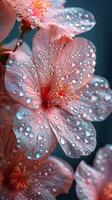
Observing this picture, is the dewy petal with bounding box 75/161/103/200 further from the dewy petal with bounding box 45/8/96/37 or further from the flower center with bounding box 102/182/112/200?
the dewy petal with bounding box 45/8/96/37

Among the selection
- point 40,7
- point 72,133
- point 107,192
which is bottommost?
point 107,192

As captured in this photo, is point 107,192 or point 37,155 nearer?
point 37,155

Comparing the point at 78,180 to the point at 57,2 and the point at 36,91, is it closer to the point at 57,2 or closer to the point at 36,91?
the point at 36,91

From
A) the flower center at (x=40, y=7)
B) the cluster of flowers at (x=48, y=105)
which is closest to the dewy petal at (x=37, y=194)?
the cluster of flowers at (x=48, y=105)

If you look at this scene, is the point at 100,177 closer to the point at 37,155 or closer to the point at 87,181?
the point at 87,181

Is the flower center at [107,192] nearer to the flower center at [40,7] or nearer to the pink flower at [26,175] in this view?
the pink flower at [26,175]

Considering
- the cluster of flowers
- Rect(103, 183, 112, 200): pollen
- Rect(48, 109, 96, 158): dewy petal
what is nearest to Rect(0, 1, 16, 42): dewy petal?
the cluster of flowers

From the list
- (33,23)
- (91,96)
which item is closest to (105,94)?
(91,96)

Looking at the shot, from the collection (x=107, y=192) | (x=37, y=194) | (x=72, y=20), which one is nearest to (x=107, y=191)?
(x=107, y=192)
